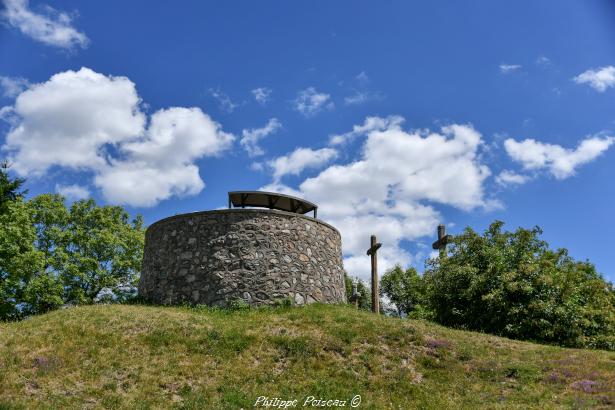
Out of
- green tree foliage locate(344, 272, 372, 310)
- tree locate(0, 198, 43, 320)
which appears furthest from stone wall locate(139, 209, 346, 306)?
green tree foliage locate(344, 272, 372, 310)

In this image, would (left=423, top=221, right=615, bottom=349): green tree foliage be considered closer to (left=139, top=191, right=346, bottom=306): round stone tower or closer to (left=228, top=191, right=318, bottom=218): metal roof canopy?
(left=139, top=191, right=346, bottom=306): round stone tower

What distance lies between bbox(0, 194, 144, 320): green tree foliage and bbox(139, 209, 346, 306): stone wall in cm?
1230

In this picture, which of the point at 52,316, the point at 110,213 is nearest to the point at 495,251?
the point at 52,316

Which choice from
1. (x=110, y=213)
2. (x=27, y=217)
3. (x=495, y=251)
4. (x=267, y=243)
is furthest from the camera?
(x=110, y=213)

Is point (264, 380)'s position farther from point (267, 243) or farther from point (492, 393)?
point (267, 243)

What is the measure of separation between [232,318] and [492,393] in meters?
8.11

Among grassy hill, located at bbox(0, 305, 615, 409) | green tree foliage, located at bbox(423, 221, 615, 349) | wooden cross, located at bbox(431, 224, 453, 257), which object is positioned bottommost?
grassy hill, located at bbox(0, 305, 615, 409)

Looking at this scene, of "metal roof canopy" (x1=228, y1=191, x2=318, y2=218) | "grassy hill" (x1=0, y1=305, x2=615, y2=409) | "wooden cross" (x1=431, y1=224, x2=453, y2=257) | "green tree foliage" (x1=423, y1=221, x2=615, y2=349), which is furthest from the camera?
"wooden cross" (x1=431, y1=224, x2=453, y2=257)

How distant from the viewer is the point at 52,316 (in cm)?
1565

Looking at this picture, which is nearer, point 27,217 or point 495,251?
point 495,251

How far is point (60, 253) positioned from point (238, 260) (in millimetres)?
17196

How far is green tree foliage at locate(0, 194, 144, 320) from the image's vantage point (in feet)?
93.0

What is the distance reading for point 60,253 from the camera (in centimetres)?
3017

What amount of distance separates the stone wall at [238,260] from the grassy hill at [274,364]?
2062 millimetres
